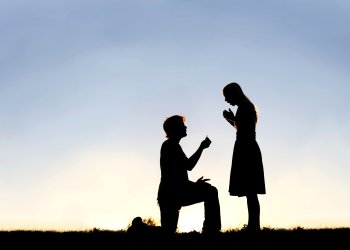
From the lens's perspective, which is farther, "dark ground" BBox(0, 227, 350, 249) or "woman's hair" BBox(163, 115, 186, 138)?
"woman's hair" BBox(163, 115, 186, 138)

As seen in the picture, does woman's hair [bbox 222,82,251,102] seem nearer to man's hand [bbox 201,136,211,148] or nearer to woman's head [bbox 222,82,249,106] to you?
woman's head [bbox 222,82,249,106]

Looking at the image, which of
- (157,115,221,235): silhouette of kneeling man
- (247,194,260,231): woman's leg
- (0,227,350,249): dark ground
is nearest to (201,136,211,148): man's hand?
(157,115,221,235): silhouette of kneeling man

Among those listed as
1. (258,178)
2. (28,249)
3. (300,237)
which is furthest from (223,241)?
(28,249)

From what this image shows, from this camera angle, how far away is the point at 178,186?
37.7 feet

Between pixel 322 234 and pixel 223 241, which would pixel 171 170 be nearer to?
pixel 223 241

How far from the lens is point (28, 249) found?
9.38 metres

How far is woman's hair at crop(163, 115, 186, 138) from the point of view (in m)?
11.7

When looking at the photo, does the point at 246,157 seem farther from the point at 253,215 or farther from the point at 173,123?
the point at 173,123

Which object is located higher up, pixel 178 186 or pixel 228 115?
pixel 228 115

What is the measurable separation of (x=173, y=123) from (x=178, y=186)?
51.6 inches

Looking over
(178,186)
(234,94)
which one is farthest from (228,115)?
(178,186)

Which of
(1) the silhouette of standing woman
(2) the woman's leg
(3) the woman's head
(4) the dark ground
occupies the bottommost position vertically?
(4) the dark ground

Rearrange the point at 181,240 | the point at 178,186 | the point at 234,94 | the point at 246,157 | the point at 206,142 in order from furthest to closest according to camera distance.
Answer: the point at 234,94 → the point at 246,157 → the point at 178,186 → the point at 206,142 → the point at 181,240

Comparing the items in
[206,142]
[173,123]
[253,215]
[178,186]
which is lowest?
[253,215]
